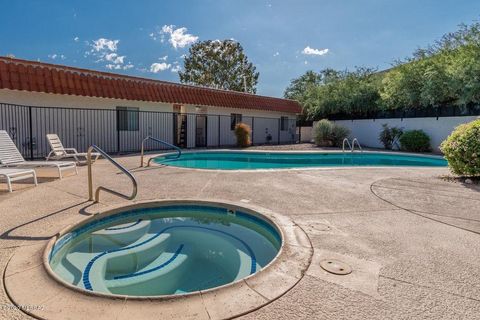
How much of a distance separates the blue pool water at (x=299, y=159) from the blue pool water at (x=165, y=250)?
6.99 m

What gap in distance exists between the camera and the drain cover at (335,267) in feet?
7.79

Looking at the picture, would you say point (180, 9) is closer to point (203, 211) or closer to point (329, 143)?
point (329, 143)

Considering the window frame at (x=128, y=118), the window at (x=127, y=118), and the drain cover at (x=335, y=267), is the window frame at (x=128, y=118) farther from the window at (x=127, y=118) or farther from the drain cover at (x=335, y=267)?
the drain cover at (x=335, y=267)

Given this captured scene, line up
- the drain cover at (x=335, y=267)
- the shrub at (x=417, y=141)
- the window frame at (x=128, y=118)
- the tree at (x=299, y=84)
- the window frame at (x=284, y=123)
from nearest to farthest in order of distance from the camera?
the drain cover at (x=335, y=267)
the window frame at (x=128, y=118)
the shrub at (x=417, y=141)
the window frame at (x=284, y=123)
the tree at (x=299, y=84)

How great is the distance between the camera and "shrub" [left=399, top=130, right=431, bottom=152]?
14703mm

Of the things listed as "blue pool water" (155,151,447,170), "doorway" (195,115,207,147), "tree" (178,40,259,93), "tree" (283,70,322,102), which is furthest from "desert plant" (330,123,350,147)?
"tree" (283,70,322,102)

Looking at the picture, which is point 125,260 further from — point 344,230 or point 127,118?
point 127,118

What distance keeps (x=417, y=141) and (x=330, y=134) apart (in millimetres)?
4643

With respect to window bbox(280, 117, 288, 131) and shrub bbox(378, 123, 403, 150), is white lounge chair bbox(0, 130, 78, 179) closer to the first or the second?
shrub bbox(378, 123, 403, 150)

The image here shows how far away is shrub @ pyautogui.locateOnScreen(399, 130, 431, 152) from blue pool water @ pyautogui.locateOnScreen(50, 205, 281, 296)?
14.1m

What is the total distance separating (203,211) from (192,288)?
194 centimetres

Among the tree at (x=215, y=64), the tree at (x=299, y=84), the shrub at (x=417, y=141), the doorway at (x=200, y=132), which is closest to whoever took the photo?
the shrub at (x=417, y=141)

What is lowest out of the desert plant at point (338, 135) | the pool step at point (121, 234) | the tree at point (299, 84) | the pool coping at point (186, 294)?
the pool step at point (121, 234)

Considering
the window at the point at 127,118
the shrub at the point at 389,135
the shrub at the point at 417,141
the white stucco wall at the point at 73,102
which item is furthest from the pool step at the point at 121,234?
the shrub at the point at 389,135
